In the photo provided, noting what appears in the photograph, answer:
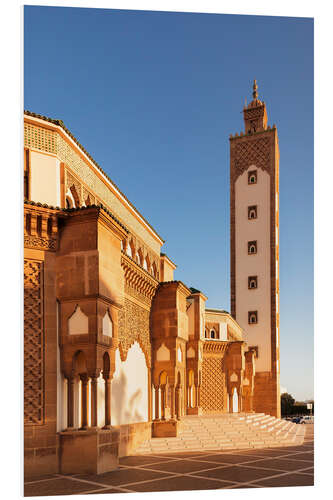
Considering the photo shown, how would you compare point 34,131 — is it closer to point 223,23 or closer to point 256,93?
point 223,23

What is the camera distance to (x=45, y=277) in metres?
6.93

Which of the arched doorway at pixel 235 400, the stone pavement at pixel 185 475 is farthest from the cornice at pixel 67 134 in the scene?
the arched doorway at pixel 235 400

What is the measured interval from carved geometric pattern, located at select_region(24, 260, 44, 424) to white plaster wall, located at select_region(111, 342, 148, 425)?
85.4 inches

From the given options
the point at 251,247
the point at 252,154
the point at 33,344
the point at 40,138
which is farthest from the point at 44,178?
the point at 252,154

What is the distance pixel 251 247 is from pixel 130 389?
48.0 feet

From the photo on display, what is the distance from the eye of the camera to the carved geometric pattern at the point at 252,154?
23145 mm

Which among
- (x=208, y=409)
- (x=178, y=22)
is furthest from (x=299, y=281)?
(x=208, y=409)

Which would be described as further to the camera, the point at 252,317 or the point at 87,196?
the point at 252,317

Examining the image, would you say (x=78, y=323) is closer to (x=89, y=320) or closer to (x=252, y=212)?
(x=89, y=320)

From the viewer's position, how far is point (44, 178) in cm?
790

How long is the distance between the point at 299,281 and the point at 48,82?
4614 mm

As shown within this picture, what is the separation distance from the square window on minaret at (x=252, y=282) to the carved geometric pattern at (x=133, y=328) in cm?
1250

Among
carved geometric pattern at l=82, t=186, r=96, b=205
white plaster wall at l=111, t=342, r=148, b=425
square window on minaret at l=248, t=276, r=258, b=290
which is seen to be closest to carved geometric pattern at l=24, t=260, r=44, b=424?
white plaster wall at l=111, t=342, r=148, b=425

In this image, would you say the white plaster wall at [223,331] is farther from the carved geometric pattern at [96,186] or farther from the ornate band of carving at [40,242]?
the ornate band of carving at [40,242]
